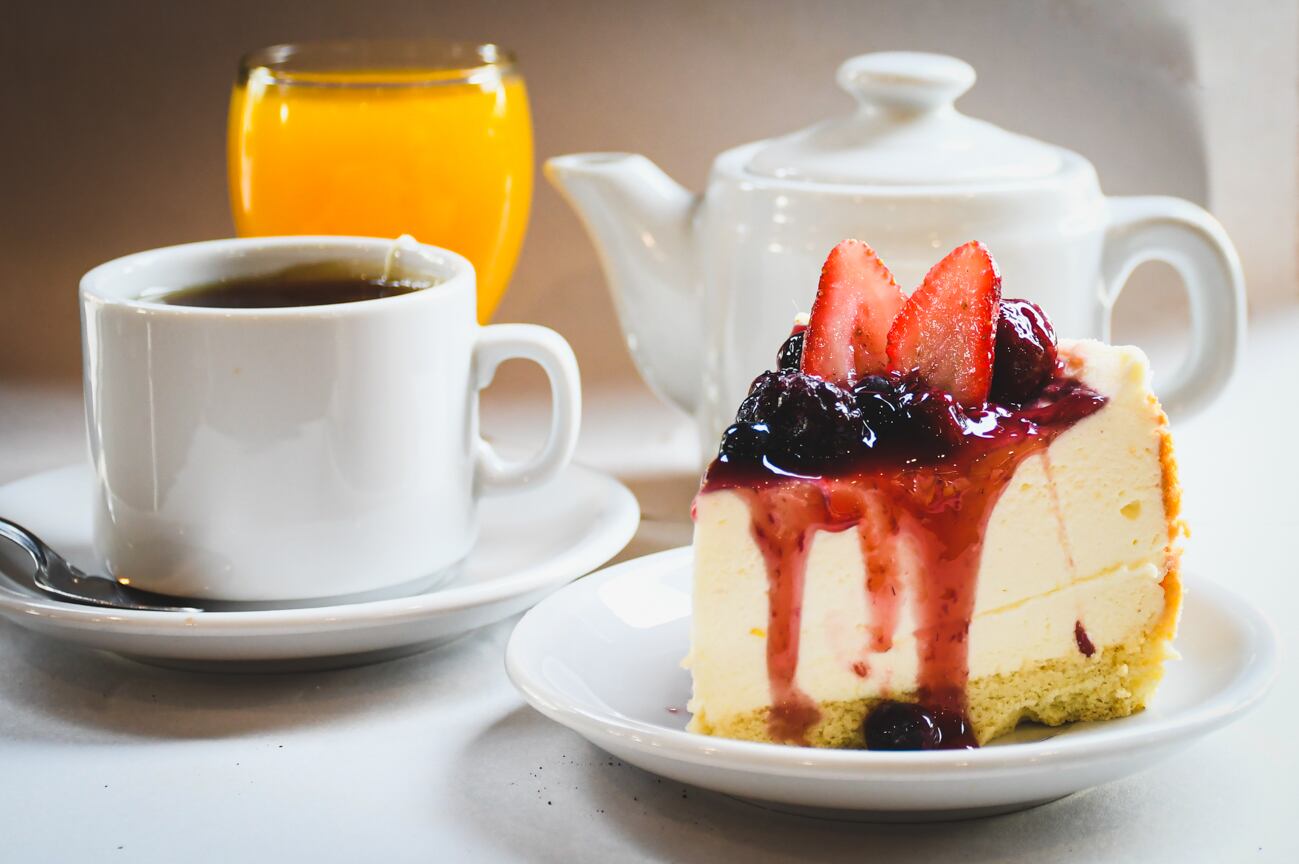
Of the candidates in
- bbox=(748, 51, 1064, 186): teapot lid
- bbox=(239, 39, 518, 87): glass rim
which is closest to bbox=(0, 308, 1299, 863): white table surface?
bbox=(748, 51, 1064, 186): teapot lid

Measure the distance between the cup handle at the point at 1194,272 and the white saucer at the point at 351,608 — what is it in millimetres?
521

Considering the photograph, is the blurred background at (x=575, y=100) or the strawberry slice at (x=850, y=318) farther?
the blurred background at (x=575, y=100)

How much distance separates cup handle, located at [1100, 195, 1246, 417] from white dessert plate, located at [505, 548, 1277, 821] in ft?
1.45

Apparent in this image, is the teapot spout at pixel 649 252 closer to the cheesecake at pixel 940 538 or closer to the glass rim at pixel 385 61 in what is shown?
the glass rim at pixel 385 61

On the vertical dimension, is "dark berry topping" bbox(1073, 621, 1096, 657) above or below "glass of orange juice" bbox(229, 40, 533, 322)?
below

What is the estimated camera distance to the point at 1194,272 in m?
1.62

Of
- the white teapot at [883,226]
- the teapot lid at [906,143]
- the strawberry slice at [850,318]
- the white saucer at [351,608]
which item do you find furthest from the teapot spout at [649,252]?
the strawberry slice at [850,318]

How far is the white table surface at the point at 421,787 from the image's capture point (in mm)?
1046

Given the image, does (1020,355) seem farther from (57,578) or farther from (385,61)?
(385,61)

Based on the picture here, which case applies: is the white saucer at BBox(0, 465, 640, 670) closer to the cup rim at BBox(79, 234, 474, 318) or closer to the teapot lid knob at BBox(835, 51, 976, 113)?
the cup rim at BBox(79, 234, 474, 318)

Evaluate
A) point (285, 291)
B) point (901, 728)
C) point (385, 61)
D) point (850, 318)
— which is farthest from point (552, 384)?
point (385, 61)

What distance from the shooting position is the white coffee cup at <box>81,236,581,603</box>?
124 centimetres

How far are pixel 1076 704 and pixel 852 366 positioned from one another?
265 mm

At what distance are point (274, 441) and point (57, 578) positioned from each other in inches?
8.4
